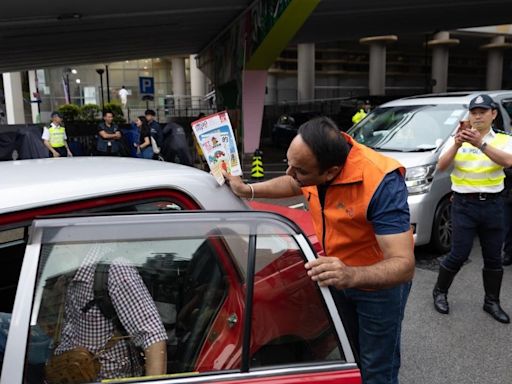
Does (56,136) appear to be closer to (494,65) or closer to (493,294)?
(493,294)

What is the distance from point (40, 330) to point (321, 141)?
1.16 m

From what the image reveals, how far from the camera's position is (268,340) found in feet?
5.65

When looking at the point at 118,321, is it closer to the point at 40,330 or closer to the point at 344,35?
the point at 40,330

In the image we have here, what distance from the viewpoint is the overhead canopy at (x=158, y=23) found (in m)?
12.6

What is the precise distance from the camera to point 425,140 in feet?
19.6

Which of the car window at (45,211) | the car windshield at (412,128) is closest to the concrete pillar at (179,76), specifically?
the car windshield at (412,128)

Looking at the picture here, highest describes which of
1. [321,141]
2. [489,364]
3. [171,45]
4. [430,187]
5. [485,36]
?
[485,36]

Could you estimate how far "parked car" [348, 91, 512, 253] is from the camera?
5.45 m

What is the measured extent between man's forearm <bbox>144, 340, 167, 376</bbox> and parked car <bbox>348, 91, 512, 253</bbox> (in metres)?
4.12

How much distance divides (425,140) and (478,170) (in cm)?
214

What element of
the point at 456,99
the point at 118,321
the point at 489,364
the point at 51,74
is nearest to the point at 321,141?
the point at 118,321

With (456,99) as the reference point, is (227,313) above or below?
Answer: below

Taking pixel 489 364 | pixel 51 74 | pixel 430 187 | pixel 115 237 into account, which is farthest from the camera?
pixel 51 74

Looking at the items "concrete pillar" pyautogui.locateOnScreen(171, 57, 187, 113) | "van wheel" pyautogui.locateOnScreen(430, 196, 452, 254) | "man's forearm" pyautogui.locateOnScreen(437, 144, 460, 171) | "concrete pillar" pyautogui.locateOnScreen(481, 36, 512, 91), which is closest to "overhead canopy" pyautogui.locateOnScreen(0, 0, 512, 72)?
"van wheel" pyautogui.locateOnScreen(430, 196, 452, 254)
